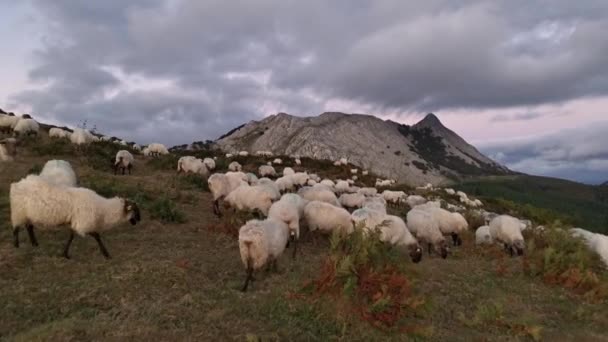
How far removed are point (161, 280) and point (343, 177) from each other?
3417 cm

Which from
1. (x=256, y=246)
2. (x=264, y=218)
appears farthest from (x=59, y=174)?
(x=256, y=246)

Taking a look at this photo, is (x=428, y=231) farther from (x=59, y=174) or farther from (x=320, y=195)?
(x=59, y=174)

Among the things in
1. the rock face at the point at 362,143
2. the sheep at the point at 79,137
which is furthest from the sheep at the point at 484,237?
the rock face at the point at 362,143

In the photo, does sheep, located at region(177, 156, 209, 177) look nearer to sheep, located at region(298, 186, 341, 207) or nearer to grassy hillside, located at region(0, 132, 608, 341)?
sheep, located at region(298, 186, 341, 207)

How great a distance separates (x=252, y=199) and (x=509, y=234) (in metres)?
11.1

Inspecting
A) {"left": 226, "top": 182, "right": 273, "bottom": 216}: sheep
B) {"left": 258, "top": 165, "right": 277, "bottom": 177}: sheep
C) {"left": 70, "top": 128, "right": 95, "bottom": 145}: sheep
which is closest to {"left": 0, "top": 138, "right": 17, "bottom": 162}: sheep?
{"left": 70, "top": 128, "right": 95, "bottom": 145}: sheep

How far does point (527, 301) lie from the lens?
1247cm

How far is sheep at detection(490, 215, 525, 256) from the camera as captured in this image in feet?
61.4

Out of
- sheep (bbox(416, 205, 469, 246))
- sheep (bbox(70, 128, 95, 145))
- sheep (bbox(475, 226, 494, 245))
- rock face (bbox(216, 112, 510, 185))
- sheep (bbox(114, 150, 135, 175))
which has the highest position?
rock face (bbox(216, 112, 510, 185))

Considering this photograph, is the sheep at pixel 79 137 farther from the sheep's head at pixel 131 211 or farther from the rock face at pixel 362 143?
the rock face at pixel 362 143

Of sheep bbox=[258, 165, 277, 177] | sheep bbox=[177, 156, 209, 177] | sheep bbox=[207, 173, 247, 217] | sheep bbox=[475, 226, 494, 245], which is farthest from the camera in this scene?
sheep bbox=[258, 165, 277, 177]

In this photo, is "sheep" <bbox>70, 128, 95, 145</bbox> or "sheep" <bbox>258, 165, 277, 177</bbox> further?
"sheep" <bbox>258, 165, 277, 177</bbox>

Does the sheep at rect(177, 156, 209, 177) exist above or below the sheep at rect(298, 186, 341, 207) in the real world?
above

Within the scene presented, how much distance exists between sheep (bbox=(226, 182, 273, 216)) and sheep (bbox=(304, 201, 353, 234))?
219 cm
